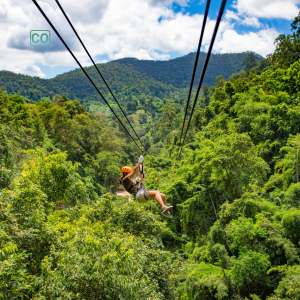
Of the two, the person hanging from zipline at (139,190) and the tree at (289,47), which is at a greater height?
the tree at (289,47)

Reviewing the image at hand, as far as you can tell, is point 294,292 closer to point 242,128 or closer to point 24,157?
point 242,128

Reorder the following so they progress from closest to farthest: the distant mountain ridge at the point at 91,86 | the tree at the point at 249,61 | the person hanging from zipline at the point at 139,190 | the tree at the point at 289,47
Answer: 1. the person hanging from zipline at the point at 139,190
2. the tree at the point at 289,47
3. the tree at the point at 249,61
4. the distant mountain ridge at the point at 91,86

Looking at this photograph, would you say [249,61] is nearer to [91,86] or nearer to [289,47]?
[289,47]

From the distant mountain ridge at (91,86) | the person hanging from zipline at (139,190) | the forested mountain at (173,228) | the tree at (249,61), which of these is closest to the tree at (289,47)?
the forested mountain at (173,228)

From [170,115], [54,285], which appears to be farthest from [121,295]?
[170,115]

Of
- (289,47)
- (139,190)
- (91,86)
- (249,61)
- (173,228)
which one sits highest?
(91,86)

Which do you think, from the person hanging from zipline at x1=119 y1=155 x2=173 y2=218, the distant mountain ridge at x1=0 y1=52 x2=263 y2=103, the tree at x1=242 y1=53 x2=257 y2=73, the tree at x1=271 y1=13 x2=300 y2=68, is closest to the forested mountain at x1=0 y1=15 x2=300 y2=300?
the person hanging from zipline at x1=119 y1=155 x2=173 y2=218

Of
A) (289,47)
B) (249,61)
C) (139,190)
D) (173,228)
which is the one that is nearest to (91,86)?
(249,61)

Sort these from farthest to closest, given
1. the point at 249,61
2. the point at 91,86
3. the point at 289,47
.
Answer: the point at 91,86
the point at 249,61
the point at 289,47

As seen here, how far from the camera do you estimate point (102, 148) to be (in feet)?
113

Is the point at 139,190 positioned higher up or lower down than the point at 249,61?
lower down

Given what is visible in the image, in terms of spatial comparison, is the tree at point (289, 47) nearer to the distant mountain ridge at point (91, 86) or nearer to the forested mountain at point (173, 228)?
the forested mountain at point (173, 228)

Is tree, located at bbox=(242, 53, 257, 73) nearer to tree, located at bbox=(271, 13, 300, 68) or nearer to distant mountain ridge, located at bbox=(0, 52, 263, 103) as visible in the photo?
tree, located at bbox=(271, 13, 300, 68)

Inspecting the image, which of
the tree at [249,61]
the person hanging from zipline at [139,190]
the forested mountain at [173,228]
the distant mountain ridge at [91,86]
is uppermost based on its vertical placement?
the distant mountain ridge at [91,86]
